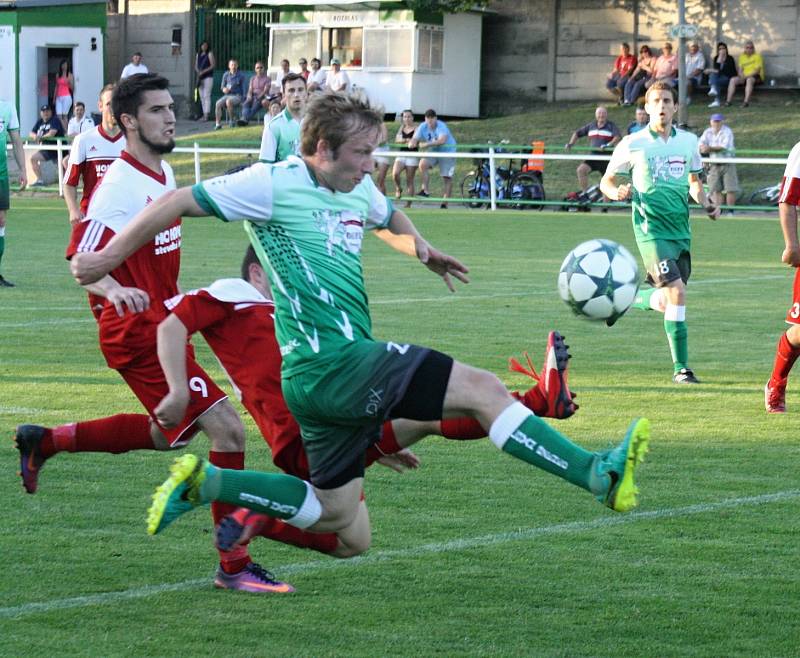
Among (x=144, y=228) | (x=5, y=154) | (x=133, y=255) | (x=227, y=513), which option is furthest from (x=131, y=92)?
(x=5, y=154)

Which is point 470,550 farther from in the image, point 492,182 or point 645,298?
point 492,182

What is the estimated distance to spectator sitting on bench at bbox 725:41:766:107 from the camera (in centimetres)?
3312

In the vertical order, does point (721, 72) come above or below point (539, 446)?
above

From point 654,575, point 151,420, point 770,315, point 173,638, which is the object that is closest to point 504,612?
point 654,575

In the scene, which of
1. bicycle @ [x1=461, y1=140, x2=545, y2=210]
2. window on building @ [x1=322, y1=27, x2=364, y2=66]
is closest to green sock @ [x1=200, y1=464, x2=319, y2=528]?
bicycle @ [x1=461, y1=140, x2=545, y2=210]

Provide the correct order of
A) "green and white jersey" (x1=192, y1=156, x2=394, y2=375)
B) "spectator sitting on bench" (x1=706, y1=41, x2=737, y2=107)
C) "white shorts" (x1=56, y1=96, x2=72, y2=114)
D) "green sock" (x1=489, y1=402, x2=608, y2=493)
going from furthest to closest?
"white shorts" (x1=56, y1=96, x2=72, y2=114), "spectator sitting on bench" (x1=706, y1=41, x2=737, y2=107), "green and white jersey" (x1=192, y1=156, x2=394, y2=375), "green sock" (x1=489, y1=402, x2=608, y2=493)

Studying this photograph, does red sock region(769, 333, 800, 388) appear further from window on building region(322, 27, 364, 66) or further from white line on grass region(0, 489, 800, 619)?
window on building region(322, 27, 364, 66)

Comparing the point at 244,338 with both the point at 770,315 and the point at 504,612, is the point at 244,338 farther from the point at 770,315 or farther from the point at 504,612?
the point at 770,315

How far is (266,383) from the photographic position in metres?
5.18

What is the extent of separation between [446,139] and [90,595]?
77.5 ft

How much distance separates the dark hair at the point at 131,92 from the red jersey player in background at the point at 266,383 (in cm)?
115

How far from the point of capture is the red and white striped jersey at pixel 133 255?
5863 mm

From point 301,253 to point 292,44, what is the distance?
1429 inches

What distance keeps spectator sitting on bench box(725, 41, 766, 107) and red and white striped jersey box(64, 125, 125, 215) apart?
24.9 m
